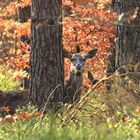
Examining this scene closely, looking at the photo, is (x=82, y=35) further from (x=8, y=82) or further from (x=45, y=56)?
(x=8, y=82)

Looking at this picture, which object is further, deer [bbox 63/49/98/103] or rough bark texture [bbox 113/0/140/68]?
deer [bbox 63/49/98/103]

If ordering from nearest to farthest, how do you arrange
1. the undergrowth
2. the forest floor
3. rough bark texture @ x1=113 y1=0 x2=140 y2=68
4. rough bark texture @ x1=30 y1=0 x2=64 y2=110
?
1. rough bark texture @ x1=113 y1=0 x2=140 y2=68
2. rough bark texture @ x1=30 y1=0 x2=64 y2=110
3. the forest floor
4. the undergrowth

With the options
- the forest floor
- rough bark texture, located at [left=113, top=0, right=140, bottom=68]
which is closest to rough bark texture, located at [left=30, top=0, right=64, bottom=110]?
rough bark texture, located at [left=113, top=0, right=140, bottom=68]

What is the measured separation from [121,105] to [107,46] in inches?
331

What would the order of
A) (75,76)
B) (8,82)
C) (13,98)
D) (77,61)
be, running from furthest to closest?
(8,82), (77,61), (13,98), (75,76)

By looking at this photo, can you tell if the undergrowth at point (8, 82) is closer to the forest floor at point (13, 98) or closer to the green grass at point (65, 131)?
the forest floor at point (13, 98)

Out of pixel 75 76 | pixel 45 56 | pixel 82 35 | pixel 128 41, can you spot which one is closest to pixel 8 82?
pixel 82 35

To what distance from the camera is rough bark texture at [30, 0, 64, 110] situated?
1151cm

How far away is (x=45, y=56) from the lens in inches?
455

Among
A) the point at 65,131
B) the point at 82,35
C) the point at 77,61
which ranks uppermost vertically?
the point at 65,131

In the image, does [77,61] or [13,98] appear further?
[77,61]

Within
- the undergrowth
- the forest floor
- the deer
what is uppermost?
the deer

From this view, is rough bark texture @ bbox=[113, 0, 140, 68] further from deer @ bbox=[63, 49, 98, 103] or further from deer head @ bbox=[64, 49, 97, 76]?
deer head @ bbox=[64, 49, 97, 76]

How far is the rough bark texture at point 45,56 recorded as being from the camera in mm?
11508
